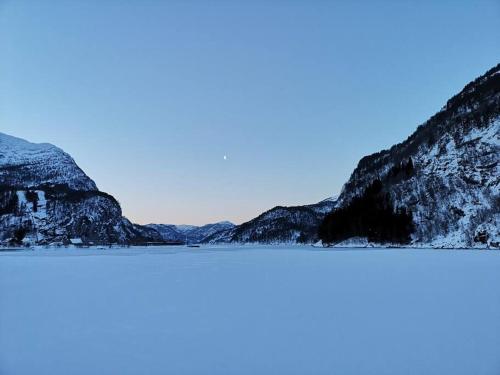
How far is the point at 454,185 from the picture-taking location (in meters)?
102

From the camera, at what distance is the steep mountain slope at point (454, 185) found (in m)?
90.1

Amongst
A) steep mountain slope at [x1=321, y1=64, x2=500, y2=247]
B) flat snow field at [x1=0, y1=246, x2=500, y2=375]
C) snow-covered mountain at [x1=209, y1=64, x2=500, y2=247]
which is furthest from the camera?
snow-covered mountain at [x1=209, y1=64, x2=500, y2=247]

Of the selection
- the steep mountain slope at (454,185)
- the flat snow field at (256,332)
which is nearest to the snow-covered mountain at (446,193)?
the steep mountain slope at (454,185)

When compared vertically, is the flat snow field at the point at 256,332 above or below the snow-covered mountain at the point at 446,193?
below

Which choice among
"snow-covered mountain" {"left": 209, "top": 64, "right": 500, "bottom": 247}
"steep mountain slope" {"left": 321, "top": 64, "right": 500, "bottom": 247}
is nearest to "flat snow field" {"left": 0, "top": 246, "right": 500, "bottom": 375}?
"steep mountain slope" {"left": 321, "top": 64, "right": 500, "bottom": 247}

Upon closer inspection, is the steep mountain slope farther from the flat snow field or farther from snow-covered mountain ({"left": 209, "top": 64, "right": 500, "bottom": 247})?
the flat snow field

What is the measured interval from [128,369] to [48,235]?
741 ft

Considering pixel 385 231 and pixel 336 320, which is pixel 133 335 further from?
pixel 385 231

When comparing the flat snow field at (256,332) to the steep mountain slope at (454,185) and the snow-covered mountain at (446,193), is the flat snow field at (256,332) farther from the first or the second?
the snow-covered mountain at (446,193)

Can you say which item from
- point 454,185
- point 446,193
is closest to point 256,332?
point 454,185

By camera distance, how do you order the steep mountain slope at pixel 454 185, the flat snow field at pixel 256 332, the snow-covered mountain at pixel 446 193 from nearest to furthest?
1. the flat snow field at pixel 256 332
2. the steep mountain slope at pixel 454 185
3. the snow-covered mountain at pixel 446 193

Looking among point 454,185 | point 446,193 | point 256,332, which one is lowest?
point 256,332

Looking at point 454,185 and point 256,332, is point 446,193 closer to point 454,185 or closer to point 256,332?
point 454,185

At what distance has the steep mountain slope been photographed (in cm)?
9006
